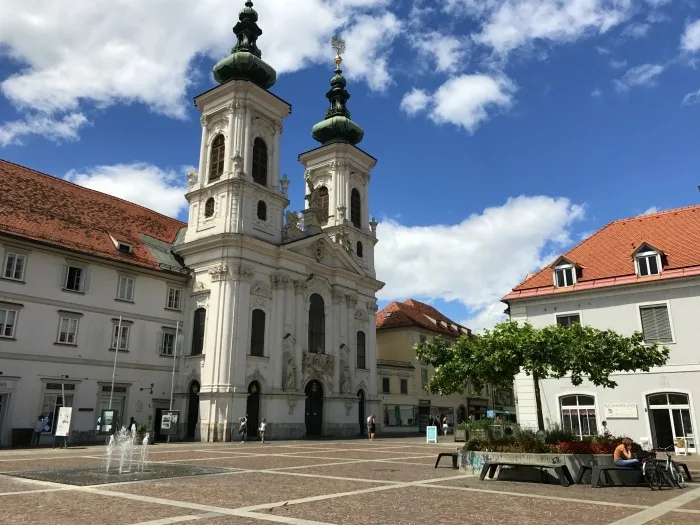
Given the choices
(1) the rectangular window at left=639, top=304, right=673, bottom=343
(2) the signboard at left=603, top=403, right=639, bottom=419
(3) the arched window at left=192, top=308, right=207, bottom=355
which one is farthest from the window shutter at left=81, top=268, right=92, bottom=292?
(1) the rectangular window at left=639, top=304, right=673, bottom=343

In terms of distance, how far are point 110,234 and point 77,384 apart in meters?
9.67

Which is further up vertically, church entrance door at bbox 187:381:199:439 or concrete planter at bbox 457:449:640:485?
church entrance door at bbox 187:381:199:439

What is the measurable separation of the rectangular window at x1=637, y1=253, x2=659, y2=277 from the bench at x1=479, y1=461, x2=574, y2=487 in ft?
55.3

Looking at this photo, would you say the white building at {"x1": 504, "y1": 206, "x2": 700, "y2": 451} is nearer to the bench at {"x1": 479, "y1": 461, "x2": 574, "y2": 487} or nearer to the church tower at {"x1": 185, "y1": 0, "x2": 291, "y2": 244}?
the bench at {"x1": 479, "y1": 461, "x2": 574, "y2": 487}

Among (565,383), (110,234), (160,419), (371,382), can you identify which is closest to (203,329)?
(160,419)

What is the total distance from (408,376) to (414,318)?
274 inches

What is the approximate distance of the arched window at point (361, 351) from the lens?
47125 mm

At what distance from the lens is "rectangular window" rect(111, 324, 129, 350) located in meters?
33.7

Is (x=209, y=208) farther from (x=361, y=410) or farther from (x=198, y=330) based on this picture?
(x=361, y=410)

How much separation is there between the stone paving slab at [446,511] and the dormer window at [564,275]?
20472 mm

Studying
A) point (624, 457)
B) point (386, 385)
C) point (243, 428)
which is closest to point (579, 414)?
point (624, 457)

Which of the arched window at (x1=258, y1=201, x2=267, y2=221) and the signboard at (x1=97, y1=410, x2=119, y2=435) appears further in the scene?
the arched window at (x1=258, y1=201, x2=267, y2=221)

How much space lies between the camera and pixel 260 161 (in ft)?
140

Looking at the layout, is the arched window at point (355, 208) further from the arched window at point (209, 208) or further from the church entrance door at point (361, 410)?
the church entrance door at point (361, 410)
